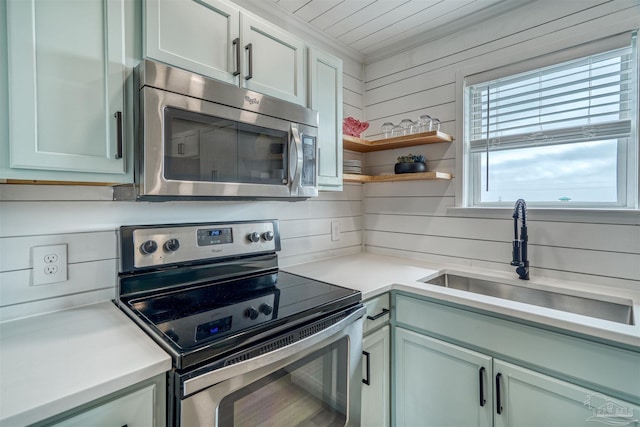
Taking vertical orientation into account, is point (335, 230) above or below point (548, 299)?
above

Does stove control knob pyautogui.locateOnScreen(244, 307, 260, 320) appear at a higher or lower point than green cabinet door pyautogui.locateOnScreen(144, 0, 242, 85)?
lower

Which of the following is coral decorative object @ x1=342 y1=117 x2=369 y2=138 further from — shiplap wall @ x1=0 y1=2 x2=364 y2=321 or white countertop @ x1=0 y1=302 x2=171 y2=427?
white countertop @ x1=0 y1=302 x2=171 y2=427

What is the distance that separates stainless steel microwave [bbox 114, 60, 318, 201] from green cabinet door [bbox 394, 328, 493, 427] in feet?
2.90

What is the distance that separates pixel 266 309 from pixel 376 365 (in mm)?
702

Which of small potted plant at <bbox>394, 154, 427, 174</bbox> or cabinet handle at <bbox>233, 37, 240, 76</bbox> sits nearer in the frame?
cabinet handle at <bbox>233, 37, 240, 76</bbox>

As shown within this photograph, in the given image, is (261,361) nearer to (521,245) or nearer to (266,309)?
(266,309)

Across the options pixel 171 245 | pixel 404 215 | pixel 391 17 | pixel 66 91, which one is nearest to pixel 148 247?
pixel 171 245

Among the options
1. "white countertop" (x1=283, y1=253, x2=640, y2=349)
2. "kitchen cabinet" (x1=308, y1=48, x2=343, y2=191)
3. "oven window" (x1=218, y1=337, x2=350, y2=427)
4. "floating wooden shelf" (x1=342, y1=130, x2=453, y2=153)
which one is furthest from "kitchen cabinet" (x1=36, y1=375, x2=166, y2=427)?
"floating wooden shelf" (x1=342, y1=130, x2=453, y2=153)

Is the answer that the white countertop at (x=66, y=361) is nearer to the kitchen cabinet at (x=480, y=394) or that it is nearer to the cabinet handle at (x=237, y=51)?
the cabinet handle at (x=237, y=51)

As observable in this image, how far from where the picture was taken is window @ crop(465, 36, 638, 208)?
1466mm

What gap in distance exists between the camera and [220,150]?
46.9 inches

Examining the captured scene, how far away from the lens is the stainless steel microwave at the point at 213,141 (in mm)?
1014

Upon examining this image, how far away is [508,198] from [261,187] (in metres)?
1.41

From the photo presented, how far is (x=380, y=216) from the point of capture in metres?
2.34
